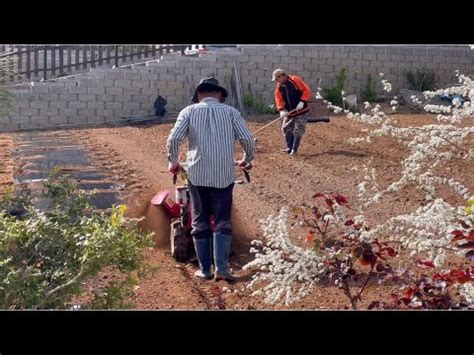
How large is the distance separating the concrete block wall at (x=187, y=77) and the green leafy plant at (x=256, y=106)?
224 mm

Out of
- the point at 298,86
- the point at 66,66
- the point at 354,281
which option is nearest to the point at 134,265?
the point at 354,281

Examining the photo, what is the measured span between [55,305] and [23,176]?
4.88 meters

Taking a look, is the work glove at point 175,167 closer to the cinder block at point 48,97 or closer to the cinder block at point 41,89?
the cinder block at point 41,89

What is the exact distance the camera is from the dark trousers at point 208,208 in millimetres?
5148

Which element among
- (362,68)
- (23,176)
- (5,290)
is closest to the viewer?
(5,290)

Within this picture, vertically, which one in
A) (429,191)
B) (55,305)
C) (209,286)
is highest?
(429,191)

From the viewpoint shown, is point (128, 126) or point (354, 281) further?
point (128, 126)

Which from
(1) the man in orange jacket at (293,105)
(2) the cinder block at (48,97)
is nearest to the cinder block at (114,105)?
(2) the cinder block at (48,97)

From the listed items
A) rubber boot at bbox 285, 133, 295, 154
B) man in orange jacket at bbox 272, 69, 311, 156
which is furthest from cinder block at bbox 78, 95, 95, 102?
rubber boot at bbox 285, 133, 295, 154

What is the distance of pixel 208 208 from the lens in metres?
5.21

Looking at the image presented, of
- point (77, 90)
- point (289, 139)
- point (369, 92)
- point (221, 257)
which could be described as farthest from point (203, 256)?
point (77, 90)

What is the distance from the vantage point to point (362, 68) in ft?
35.1

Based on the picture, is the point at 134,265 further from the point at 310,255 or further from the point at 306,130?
the point at 306,130

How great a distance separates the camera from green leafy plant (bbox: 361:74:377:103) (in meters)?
9.79
